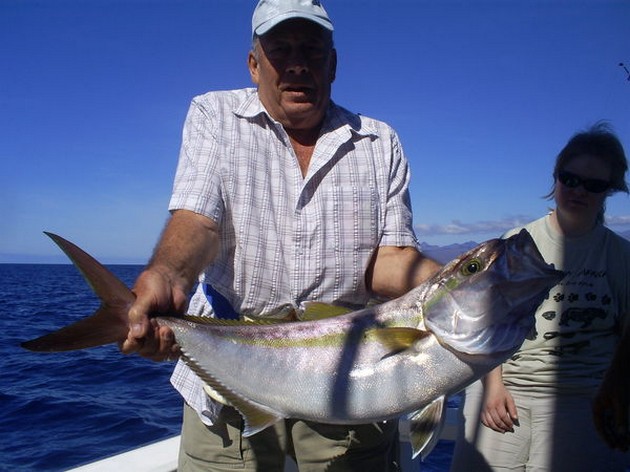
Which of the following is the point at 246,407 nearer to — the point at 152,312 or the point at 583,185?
the point at 152,312

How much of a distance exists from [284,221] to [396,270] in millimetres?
576

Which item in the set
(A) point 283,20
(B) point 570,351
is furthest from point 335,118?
(B) point 570,351

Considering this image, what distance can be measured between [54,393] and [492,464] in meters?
7.57

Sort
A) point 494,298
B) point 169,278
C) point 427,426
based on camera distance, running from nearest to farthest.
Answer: point 494,298, point 427,426, point 169,278

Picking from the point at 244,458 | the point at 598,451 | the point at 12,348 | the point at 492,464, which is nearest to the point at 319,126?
the point at 244,458

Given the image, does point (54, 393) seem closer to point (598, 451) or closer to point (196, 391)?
point (196, 391)

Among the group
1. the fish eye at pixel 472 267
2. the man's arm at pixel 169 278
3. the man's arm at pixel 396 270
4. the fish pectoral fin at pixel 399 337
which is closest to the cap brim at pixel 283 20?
the man's arm at pixel 169 278

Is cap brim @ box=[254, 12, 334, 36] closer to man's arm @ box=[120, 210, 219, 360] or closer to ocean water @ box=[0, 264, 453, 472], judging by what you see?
man's arm @ box=[120, 210, 219, 360]

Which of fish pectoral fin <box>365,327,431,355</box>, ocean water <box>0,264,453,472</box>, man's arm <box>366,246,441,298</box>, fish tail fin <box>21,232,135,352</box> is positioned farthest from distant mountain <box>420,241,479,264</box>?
ocean water <box>0,264,453,472</box>

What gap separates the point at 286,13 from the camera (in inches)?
102

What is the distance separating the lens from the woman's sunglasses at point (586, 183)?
334 centimetres

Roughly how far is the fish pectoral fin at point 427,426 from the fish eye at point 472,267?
453 mm

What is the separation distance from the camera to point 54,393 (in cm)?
887

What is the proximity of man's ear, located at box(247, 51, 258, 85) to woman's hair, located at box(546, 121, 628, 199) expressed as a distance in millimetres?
1911
